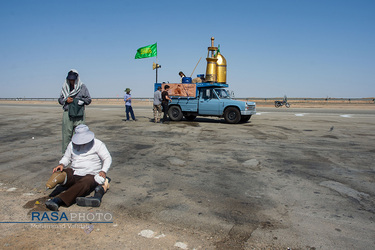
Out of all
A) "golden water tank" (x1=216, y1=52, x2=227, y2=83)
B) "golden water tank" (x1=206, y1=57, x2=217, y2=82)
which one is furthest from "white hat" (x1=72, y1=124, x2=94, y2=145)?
"golden water tank" (x1=216, y1=52, x2=227, y2=83)

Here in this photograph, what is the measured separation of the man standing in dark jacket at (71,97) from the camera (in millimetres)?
5774

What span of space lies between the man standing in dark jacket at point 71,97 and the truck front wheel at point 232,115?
9.26 m

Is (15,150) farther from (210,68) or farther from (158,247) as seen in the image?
(210,68)

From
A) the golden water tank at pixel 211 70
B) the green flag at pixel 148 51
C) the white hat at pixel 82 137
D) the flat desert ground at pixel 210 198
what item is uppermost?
the green flag at pixel 148 51

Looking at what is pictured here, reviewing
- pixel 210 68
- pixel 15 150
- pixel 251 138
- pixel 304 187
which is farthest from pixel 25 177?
pixel 210 68

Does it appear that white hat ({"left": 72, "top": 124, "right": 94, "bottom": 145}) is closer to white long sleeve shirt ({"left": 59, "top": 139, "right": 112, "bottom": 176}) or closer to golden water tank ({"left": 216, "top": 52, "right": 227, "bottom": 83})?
→ white long sleeve shirt ({"left": 59, "top": 139, "right": 112, "bottom": 176})

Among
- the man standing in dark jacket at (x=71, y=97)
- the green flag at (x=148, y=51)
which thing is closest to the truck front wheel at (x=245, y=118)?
the green flag at (x=148, y=51)

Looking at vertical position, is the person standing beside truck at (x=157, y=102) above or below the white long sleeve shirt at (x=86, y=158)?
above

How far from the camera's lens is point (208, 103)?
14656mm

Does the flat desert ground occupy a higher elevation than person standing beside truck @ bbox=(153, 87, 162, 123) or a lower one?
lower

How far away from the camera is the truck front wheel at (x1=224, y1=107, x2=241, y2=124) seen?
14155 millimetres

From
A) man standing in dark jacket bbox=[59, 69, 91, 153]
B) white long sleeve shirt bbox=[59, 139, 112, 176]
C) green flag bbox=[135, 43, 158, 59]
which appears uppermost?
green flag bbox=[135, 43, 158, 59]

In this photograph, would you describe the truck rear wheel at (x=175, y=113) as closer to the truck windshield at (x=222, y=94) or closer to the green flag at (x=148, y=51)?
the truck windshield at (x=222, y=94)

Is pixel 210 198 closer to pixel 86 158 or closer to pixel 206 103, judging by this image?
pixel 86 158
